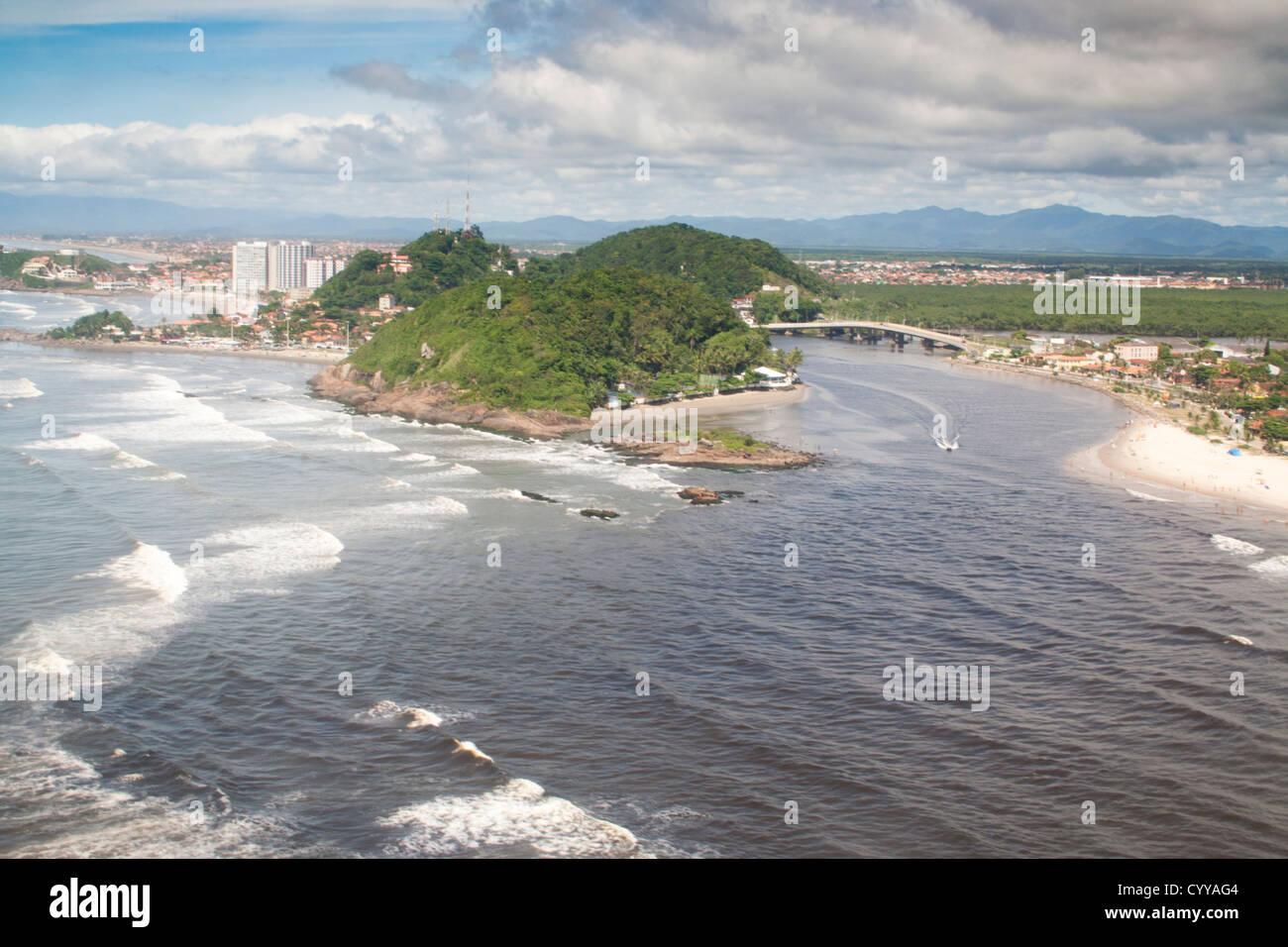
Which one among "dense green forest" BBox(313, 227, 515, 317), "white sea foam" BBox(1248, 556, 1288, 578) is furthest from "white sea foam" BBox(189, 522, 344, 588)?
"dense green forest" BBox(313, 227, 515, 317)

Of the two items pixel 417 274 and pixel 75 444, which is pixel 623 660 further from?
pixel 417 274

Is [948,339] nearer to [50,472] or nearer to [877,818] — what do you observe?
[50,472]

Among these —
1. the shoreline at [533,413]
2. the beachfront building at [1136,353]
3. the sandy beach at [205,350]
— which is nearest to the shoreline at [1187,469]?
the shoreline at [533,413]

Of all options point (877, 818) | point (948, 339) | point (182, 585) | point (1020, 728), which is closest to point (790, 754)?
point (877, 818)

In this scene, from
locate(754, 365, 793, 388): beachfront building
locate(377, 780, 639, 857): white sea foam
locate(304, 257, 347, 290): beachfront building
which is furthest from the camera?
locate(304, 257, 347, 290): beachfront building

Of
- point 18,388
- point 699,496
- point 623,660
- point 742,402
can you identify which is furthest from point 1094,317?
point 623,660

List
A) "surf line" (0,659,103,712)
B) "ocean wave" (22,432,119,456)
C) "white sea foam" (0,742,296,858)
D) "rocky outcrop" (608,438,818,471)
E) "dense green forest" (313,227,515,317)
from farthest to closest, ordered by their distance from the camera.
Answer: "dense green forest" (313,227,515,317), "rocky outcrop" (608,438,818,471), "ocean wave" (22,432,119,456), "surf line" (0,659,103,712), "white sea foam" (0,742,296,858)

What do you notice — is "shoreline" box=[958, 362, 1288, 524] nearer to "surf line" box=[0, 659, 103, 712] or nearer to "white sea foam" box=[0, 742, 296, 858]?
"white sea foam" box=[0, 742, 296, 858]

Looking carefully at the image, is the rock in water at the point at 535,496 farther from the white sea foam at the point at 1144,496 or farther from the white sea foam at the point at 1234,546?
the white sea foam at the point at 1144,496
